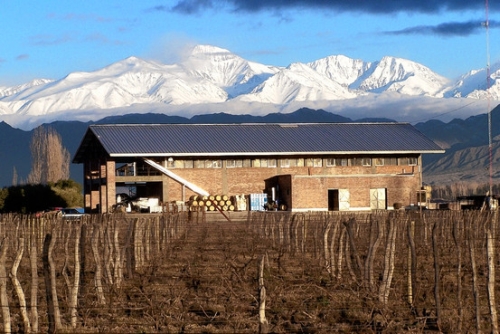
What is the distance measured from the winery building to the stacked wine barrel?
0.85 m

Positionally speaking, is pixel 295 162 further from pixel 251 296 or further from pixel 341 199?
pixel 251 296

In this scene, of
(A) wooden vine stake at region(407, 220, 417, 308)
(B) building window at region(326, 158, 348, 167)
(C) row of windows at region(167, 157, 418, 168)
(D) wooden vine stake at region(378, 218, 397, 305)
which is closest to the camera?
(A) wooden vine stake at region(407, 220, 417, 308)

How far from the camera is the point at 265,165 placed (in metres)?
68.4

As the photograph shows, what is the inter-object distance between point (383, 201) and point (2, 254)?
53408 millimetres

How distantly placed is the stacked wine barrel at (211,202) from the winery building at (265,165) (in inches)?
33.3

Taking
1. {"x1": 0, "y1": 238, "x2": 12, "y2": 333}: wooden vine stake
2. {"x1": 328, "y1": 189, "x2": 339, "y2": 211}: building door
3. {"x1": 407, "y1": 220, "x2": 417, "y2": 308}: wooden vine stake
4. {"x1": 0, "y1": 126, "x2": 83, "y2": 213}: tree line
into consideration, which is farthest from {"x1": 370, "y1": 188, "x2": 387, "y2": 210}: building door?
{"x1": 0, "y1": 238, "x2": 12, "y2": 333}: wooden vine stake

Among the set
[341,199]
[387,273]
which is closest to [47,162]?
[341,199]

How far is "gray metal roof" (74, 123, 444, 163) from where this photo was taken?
66812mm

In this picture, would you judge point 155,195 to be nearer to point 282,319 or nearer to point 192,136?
point 192,136

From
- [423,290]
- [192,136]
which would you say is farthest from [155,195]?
[423,290]

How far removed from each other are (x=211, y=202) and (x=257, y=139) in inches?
272

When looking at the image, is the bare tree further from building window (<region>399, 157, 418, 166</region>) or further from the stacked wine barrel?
building window (<region>399, 157, 418, 166</region>)

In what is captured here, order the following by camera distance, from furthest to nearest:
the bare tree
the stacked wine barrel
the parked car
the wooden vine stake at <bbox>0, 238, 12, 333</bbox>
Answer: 1. the bare tree
2. the stacked wine barrel
3. the parked car
4. the wooden vine stake at <bbox>0, 238, 12, 333</bbox>

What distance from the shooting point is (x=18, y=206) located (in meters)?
75.4
